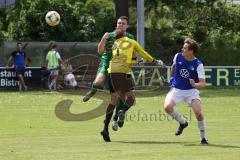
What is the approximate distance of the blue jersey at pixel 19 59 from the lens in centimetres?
3212

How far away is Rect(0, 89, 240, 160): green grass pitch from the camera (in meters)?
11.6

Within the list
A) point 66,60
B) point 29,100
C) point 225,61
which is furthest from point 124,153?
point 225,61

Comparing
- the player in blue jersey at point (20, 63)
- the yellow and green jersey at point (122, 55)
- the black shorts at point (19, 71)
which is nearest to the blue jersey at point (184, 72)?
the yellow and green jersey at point (122, 55)

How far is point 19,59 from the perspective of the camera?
32281mm

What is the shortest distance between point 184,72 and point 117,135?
219 cm

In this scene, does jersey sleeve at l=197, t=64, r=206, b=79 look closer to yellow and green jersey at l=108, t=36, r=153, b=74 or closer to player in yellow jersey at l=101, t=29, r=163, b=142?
player in yellow jersey at l=101, t=29, r=163, b=142

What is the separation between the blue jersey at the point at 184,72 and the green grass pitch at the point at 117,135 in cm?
100

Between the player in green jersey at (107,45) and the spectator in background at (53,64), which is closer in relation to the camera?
the player in green jersey at (107,45)

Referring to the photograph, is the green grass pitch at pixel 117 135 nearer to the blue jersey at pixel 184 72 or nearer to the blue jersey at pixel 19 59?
the blue jersey at pixel 184 72

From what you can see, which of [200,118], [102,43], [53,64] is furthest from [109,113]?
[53,64]

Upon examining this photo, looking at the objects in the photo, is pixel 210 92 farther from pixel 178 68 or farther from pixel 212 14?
pixel 178 68

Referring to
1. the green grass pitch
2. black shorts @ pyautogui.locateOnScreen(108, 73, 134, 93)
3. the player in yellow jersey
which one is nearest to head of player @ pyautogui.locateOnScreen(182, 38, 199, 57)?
the player in yellow jersey

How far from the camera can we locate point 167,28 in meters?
43.5

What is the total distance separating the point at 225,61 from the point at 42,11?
9.79 metres
